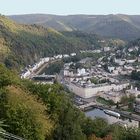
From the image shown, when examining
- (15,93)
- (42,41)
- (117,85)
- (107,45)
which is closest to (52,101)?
(15,93)

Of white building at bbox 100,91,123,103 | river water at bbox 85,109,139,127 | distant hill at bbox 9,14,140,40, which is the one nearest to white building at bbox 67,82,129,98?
white building at bbox 100,91,123,103

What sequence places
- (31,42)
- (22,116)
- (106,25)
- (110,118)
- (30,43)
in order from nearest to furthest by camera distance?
1. (22,116)
2. (110,118)
3. (30,43)
4. (31,42)
5. (106,25)

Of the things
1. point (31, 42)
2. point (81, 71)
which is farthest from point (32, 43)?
point (81, 71)

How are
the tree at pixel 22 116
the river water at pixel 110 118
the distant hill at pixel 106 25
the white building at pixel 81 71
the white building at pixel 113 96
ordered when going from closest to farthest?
the tree at pixel 22 116 < the river water at pixel 110 118 < the white building at pixel 113 96 < the white building at pixel 81 71 < the distant hill at pixel 106 25

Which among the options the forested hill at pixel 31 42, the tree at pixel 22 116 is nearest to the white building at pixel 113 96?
the forested hill at pixel 31 42

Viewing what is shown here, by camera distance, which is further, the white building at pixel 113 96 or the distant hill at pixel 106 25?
A: the distant hill at pixel 106 25

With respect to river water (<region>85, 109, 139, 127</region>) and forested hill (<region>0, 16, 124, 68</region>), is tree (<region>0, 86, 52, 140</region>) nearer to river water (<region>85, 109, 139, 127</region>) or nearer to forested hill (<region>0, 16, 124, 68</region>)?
river water (<region>85, 109, 139, 127</region>)

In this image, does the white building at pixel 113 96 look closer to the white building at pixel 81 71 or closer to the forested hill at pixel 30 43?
the white building at pixel 81 71

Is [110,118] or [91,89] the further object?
[91,89]

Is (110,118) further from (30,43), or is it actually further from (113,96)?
(30,43)
